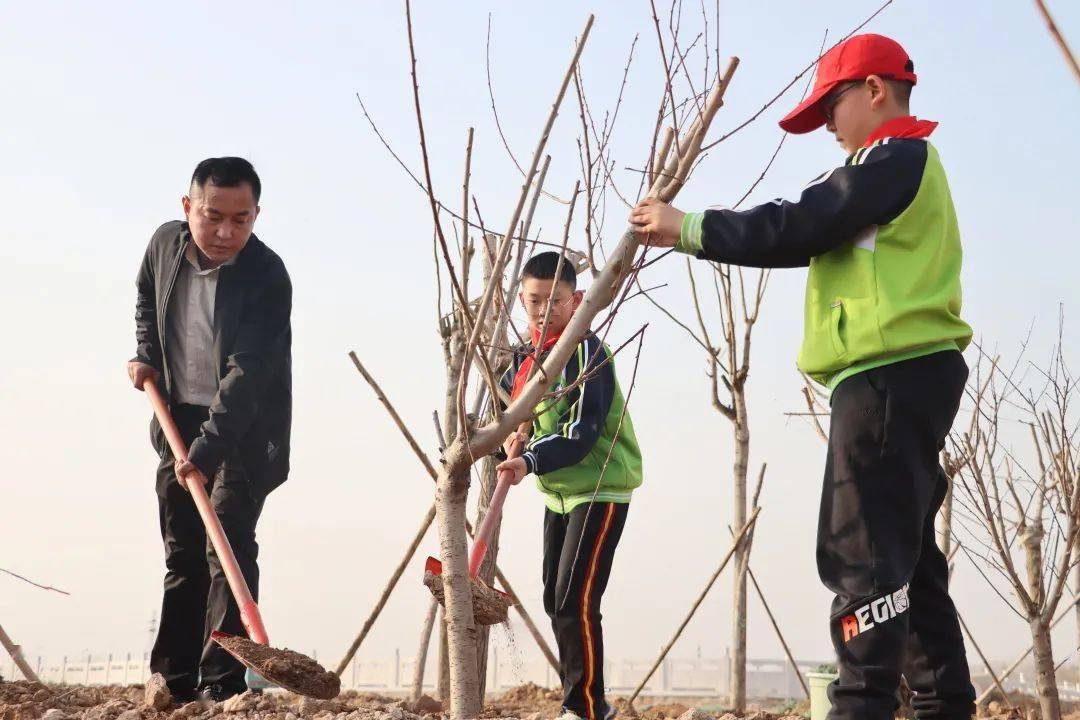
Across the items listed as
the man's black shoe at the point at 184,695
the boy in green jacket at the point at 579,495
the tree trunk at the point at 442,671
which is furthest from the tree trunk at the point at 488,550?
the man's black shoe at the point at 184,695

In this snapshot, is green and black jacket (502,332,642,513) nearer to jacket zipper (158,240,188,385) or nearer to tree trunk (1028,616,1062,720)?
jacket zipper (158,240,188,385)

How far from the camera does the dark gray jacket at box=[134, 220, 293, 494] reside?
392cm

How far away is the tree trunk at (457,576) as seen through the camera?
2732 millimetres

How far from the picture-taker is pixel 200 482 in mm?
3938

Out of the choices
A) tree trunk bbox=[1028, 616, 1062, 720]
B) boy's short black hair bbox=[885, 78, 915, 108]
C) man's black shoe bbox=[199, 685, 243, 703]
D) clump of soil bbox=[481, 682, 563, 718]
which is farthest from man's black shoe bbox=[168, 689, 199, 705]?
tree trunk bbox=[1028, 616, 1062, 720]

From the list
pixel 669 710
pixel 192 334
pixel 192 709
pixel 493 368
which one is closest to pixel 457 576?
pixel 493 368

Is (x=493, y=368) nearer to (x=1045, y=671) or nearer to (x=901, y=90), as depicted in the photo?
(x=901, y=90)

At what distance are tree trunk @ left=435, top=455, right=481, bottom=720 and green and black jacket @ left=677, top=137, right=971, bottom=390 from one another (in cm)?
79

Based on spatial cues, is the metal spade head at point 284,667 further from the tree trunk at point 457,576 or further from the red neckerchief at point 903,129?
the red neckerchief at point 903,129

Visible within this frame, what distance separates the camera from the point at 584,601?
376 cm

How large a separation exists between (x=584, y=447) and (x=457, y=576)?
1117 millimetres

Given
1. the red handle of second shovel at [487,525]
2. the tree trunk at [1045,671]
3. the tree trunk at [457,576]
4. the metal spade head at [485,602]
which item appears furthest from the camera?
the tree trunk at [1045,671]

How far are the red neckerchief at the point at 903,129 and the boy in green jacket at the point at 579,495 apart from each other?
1.27 meters

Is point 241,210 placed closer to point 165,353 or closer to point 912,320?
point 165,353
